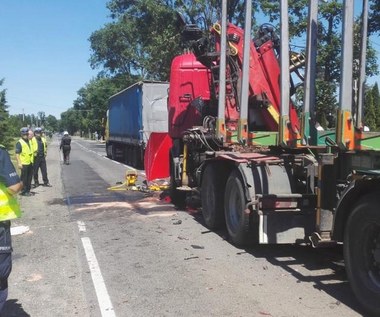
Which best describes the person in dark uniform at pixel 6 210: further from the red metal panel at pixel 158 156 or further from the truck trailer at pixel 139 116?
the truck trailer at pixel 139 116

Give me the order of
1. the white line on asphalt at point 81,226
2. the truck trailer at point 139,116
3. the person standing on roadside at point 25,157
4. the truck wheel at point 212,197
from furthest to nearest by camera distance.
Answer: the truck trailer at point 139,116 → the person standing on roadside at point 25,157 → the white line on asphalt at point 81,226 → the truck wheel at point 212,197

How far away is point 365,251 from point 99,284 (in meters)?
2.89

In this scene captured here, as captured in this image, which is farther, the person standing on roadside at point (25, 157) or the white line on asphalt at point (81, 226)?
the person standing on roadside at point (25, 157)

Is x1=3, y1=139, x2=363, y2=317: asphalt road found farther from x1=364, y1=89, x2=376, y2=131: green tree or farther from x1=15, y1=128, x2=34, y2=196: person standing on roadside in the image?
x1=15, y1=128, x2=34, y2=196: person standing on roadside

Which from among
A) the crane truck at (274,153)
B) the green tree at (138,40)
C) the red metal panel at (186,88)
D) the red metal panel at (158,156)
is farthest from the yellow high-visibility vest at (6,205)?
the green tree at (138,40)

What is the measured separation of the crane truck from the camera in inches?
192

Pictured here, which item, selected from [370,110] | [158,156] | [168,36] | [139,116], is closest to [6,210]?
[370,110]

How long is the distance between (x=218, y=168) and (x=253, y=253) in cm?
195

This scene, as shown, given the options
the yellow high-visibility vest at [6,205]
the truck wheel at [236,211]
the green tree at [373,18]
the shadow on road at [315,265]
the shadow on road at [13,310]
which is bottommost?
the shadow on road at [13,310]

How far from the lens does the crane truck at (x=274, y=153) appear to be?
4887 mm

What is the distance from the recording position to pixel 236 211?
7664 millimetres

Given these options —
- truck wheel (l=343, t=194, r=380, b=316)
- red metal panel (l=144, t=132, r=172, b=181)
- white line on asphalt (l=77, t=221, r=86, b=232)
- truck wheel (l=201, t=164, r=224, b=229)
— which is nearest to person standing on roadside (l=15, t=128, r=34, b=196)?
red metal panel (l=144, t=132, r=172, b=181)

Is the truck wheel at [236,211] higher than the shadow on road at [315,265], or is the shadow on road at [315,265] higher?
the truck wheel at [236,211]

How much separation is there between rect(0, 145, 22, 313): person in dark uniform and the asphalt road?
2.78ft
